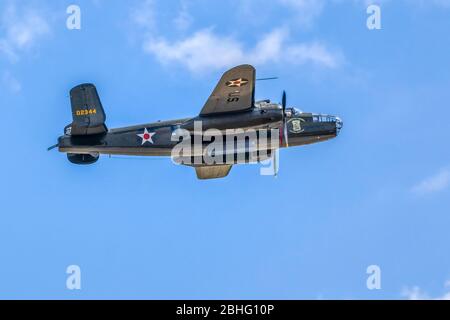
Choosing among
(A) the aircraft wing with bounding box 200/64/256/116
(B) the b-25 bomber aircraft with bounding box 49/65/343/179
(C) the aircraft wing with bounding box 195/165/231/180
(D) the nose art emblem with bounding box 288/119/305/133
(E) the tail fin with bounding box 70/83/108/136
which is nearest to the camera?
(A) the aircraft wing with bounding box 200/64/256/116

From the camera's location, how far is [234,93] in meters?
39.2

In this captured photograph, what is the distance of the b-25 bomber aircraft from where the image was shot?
130 feet

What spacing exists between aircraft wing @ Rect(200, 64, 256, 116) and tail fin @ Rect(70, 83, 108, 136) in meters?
4.82

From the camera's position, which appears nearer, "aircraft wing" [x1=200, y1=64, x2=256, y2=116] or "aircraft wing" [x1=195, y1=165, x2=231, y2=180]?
"aircraft wing" [x1=200, y1=64, x2=256, y2=116]

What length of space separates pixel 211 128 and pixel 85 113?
5.89 m

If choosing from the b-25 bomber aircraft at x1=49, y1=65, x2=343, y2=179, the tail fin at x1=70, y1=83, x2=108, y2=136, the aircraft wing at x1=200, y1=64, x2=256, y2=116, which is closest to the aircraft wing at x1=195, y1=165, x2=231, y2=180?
the b-25 bomber aircraft at x1=49, y1=65, x2=343, y2=179

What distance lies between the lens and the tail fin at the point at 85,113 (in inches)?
1581

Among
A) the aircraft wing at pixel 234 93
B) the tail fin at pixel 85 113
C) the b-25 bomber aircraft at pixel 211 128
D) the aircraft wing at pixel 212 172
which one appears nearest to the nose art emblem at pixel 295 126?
the b-25 bomber aircraft at pixel 211 128

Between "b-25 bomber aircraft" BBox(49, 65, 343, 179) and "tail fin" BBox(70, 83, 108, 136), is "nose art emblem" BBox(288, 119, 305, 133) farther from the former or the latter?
"tail fin" BBox(70, 83, 108, 136)

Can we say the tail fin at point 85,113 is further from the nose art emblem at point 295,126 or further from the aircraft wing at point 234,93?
the nose art emblem at point 295,126

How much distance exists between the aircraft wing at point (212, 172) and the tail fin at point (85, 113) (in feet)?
20.7

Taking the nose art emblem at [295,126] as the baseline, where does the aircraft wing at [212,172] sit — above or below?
below
